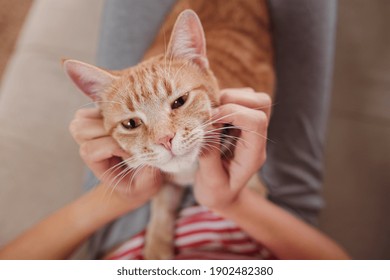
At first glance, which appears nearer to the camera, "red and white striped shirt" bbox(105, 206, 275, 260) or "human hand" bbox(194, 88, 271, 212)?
"human hand" bbox(194, 88, 271, 212)

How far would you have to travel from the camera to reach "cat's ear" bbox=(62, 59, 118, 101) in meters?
0.48

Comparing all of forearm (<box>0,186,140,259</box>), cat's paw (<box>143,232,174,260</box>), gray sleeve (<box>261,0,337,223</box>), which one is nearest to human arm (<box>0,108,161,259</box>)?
forearm (<box>0,186,140,259</box>)

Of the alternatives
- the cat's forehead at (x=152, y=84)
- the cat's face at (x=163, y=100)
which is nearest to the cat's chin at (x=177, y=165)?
the cat's face at (x=163, y=100)

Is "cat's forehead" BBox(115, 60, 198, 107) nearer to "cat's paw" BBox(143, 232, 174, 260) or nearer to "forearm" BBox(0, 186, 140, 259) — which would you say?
"forearm" BBox(0, 186, 140, 259)

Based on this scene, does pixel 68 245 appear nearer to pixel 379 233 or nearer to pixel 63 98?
pixel 63 98

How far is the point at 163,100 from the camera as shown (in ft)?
1.71

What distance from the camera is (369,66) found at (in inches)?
31.0

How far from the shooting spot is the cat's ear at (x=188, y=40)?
495 mm

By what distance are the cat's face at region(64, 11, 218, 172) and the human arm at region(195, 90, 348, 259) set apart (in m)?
0.05

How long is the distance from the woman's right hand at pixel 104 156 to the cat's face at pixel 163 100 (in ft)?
0.05

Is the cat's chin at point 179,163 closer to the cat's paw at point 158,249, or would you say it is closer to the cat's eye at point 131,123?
the cat's eye at point 131,123

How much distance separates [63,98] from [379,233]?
0.79m

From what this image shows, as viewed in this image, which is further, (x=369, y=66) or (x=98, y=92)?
A: (x=369, y=66)
